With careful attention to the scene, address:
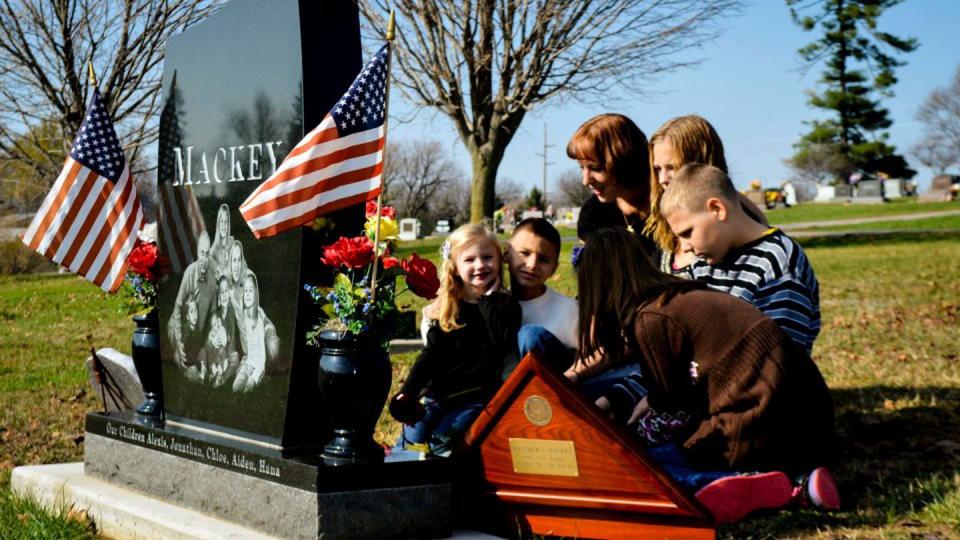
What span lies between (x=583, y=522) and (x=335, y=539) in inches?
39.0

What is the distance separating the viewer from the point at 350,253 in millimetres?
4293

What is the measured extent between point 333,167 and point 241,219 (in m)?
0.84

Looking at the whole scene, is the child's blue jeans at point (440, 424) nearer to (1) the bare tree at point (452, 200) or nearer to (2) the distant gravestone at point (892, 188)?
(2) the distant gravestone at point (892, 188)

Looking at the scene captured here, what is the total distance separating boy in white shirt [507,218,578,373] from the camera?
203 inches

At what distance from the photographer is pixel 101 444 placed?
5707 millimetres

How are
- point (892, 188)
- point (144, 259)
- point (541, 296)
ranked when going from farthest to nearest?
point (892, 188) < point (144, 259) < point (541, 296)

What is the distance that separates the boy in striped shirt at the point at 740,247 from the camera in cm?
464

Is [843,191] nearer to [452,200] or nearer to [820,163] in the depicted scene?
[820,163]

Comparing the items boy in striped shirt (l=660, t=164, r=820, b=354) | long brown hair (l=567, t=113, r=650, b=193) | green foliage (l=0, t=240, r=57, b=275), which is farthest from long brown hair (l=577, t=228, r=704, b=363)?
green foliage (l=0, t=240, r=57, b=275)

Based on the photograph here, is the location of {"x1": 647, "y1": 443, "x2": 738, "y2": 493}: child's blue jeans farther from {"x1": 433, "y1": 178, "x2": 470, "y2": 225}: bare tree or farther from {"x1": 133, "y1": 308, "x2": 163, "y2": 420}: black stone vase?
{"x1": 433, "y1": 178, "x2": 470, "y2": 225}: bare tree

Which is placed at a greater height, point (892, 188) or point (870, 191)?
point (892, 188)

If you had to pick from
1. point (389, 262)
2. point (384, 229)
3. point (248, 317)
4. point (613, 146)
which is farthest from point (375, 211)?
point (613, 146)

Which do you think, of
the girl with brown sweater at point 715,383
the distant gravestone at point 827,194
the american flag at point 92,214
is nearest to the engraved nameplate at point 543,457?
the girl with brown sweater at point 715,383

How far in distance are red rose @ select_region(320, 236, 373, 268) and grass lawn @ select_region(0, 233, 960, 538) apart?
185cm
